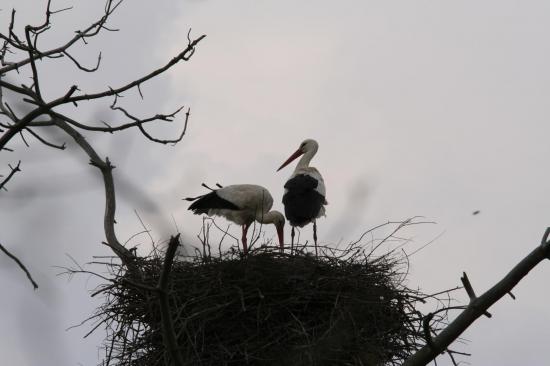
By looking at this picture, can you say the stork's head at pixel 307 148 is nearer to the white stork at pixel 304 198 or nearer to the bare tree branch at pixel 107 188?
the white stork at pixel 304 198

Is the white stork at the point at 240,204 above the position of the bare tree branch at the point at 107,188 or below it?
above

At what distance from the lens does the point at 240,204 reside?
8.87 meters

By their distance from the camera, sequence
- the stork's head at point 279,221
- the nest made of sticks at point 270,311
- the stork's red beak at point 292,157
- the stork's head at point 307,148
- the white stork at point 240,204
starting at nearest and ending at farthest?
1. the nest made of sticks at point 270,311
2. the stork's head at point 279,221
3. the white stork at point 240,204
4. the stork's head at point 307,148
5. the stork's red beak at point 292,157

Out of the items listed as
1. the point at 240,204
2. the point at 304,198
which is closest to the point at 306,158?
the point at 304,198

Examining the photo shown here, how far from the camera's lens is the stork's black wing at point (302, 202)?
342 inches

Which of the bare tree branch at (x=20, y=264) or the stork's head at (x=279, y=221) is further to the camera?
the stork's head at (x=279, y=221)

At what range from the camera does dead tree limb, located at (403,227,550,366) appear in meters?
3.15

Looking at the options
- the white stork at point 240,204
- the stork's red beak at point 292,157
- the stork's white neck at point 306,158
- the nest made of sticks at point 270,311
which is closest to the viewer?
the nest made of sticks at point 270,311

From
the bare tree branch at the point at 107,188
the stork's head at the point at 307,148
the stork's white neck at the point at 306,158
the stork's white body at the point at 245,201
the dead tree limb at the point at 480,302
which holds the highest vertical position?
the stork's head at the point at 307,148

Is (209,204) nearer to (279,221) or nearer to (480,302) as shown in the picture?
(279,221)

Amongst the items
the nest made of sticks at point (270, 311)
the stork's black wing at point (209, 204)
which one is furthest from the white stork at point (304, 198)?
the nest made of sticks at point (270, 311)

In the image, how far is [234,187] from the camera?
9047mm

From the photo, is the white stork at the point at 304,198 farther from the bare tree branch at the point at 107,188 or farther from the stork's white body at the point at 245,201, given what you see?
the bare tree branch at the point at 107,188

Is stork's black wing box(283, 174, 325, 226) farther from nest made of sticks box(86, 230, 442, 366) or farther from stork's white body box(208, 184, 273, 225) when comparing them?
nest made of sticks box(86, 230, 442, 366)
